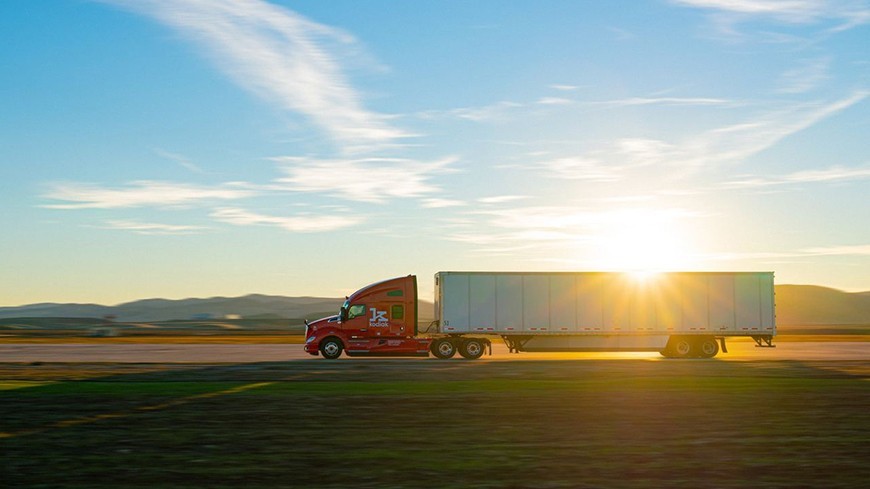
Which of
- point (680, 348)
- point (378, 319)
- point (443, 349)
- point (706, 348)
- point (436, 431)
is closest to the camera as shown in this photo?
point (436, 431)

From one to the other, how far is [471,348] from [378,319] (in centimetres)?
410

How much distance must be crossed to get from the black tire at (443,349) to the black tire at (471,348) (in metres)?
0.43

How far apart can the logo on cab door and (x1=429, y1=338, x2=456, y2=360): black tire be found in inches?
89.7

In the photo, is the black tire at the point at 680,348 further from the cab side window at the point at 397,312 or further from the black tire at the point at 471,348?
the cab side window at the point at 397,312

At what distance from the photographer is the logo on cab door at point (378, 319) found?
36.3 meters

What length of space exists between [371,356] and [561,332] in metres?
8.20

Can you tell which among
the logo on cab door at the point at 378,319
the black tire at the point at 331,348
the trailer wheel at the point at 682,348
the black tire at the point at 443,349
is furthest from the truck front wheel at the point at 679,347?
the black tire at the point at 331,348

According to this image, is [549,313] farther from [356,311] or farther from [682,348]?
[356,311]

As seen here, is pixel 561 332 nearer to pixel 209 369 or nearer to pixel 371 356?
pixel 371 356

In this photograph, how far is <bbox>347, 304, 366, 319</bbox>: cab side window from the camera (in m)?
36.5

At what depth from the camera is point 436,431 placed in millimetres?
13703

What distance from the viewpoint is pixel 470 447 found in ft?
39.6

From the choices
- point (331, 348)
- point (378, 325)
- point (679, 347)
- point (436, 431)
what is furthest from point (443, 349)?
point (436, 431)

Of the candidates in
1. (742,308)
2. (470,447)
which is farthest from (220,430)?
(742,308)
